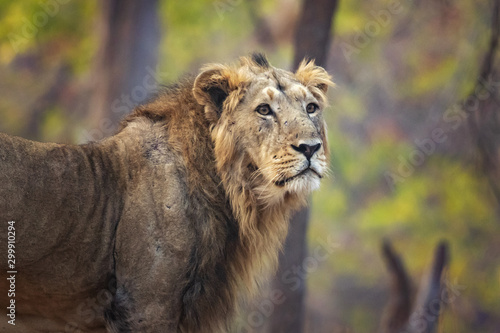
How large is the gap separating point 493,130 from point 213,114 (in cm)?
796

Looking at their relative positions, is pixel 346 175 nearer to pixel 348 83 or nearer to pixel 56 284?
pixel 348 83

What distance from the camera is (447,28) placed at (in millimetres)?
Answer: 13320

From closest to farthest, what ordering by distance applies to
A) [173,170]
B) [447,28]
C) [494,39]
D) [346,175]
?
[173,170] → [494,39] → [447,28] → [346,175]

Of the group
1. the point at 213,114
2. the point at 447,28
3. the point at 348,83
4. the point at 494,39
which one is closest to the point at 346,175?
the point at 348,83

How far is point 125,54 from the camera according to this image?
10.1m

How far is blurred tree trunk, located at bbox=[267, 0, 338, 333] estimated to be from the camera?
308 inches

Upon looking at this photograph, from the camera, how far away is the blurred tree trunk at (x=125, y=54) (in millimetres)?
9852

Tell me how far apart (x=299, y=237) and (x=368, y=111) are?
7226 millimetres
